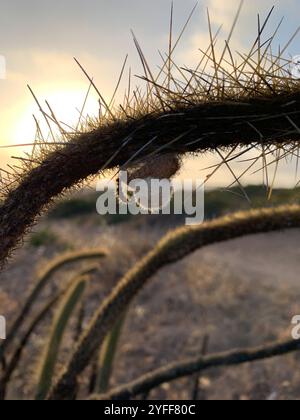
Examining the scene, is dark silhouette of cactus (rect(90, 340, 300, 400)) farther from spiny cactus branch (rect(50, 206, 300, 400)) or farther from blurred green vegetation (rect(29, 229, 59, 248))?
blurred green vegetation (rect(29, 229, 59, 248))

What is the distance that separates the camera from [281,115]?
3.13 feet

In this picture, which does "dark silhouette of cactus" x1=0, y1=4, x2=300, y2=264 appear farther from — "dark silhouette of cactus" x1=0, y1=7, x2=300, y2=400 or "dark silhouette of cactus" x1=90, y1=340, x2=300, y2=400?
"dark silhouette of cactus" x1=90, y1=340, x2=300, y2=400

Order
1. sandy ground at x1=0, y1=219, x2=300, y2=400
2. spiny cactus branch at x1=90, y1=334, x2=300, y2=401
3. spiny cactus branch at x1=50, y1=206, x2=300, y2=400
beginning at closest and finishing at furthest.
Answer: spiny cactus branch at x1=50, y1=206, x2=300, y2=400 → spiny cactus branch at x1=90, y1=334, x2=300, y2=401 → sandy ground at x1=0, y1=219, x2=300, y2=400

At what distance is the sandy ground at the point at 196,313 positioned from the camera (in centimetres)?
555

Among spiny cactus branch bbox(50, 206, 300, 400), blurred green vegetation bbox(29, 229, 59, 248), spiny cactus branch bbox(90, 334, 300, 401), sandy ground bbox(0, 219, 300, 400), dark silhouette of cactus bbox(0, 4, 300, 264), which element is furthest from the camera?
blurred green vegetation bbox(29, 229, 59, 248)

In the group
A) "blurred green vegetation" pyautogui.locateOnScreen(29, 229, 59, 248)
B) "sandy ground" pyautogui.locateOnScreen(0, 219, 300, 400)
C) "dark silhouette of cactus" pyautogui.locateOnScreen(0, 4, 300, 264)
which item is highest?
"blurred green vegetation" pyautogui.locateOnScreen(29, 229, 59, 248)

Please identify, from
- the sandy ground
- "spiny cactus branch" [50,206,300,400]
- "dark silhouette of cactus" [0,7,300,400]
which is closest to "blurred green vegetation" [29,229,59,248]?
the sandy ground

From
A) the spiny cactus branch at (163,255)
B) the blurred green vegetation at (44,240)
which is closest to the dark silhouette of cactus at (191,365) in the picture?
the spiny cactus branch at (163,255)

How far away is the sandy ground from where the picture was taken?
18.2 ft

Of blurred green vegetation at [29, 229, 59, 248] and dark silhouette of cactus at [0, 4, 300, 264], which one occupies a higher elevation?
blurred green vegetation at [29, 229, 59, 248]

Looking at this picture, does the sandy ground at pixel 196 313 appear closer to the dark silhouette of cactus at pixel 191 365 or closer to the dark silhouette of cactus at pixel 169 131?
the dark silhouette of cactus at pixel 191 365

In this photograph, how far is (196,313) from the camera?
23.9ft

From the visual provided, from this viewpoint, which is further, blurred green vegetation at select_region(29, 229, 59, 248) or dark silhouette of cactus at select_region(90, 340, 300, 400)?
blurred green vegetation at select_region(29, 229, 59, 248)
